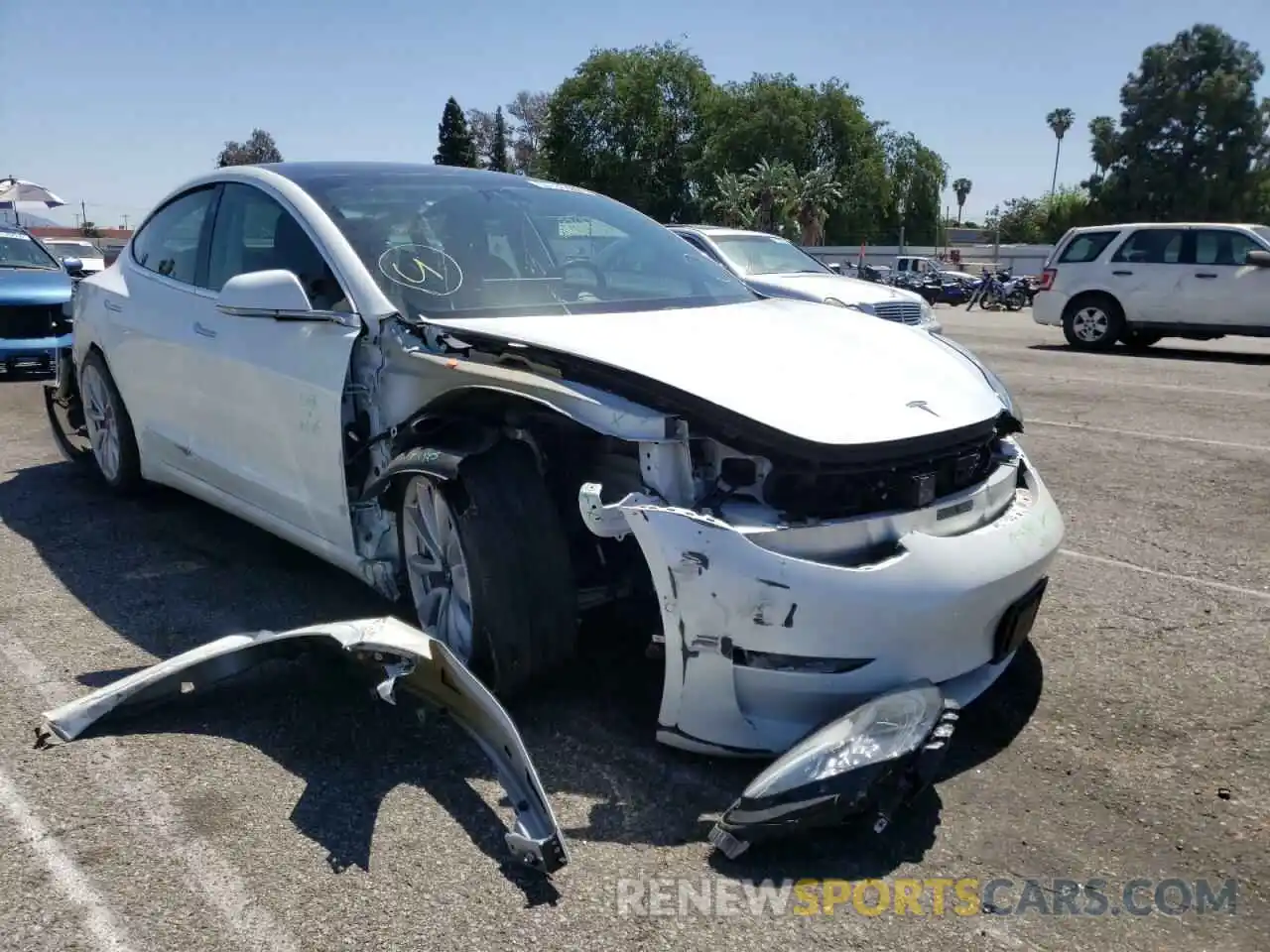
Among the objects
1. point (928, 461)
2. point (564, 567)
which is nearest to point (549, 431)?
point (564, 567)

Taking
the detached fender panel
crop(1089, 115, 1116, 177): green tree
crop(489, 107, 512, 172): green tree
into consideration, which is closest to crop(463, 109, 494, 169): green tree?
crop(489, 107, 512, 172): green tree

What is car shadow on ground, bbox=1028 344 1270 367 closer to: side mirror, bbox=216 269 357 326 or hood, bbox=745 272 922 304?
hood, bbox=745 272 922 304

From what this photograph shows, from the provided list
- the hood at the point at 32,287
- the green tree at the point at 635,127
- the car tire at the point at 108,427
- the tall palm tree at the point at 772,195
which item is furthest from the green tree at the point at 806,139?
the car tire at the point at 108,427

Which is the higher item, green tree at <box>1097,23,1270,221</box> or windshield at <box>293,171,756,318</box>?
green tree at <box>1097,23,1270,221</box>

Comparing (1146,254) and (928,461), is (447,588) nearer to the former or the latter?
(928,461)

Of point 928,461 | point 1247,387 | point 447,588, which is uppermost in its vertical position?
point 928,461

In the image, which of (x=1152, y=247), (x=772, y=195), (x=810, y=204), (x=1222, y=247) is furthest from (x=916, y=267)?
(x=1222, y=247)

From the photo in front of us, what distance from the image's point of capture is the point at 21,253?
12.0 meters

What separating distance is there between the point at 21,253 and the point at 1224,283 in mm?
14657

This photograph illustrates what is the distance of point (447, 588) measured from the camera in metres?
3.39

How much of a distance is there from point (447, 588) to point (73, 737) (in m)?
1.15

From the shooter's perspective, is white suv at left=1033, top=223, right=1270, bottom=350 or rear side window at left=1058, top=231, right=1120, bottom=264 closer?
white suv at left=1033, top=223, right=1270, bottom=350

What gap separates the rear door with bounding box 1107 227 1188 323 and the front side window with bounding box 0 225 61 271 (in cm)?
1334

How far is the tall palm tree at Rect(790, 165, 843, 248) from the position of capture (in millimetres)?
62312
